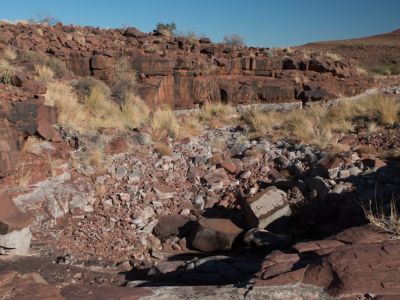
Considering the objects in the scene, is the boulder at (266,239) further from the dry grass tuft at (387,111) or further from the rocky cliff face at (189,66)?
the rocky cliff face at (189,66)

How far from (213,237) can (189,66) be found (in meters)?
10.1

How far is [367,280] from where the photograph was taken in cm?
336

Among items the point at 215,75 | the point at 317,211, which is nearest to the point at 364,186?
the point at 317,211

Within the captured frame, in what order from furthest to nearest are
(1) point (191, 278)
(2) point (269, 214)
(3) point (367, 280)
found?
(2) point (269, 214), (1) point (191, 278), (3) point (367, 280)

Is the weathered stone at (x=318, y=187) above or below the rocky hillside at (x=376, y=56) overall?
below

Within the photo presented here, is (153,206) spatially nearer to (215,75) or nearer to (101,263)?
(101,263)

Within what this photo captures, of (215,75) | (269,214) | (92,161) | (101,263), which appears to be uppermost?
(215,75)

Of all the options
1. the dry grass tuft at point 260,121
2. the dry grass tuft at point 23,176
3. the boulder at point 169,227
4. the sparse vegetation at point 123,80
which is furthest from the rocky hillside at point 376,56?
the dry grass tuft at point 23,176

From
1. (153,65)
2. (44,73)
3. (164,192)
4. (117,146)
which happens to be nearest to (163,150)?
(117,146)

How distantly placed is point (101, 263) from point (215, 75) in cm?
1188

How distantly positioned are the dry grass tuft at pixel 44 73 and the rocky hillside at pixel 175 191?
0.20 ft

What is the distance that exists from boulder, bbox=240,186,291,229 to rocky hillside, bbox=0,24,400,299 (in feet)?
0.09

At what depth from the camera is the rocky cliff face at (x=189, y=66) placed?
49.2 ft

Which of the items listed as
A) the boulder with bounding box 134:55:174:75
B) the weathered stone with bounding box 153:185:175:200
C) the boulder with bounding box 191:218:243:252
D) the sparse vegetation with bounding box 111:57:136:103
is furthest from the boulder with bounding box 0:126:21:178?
the boulder with bounding box 134:55:174:75
